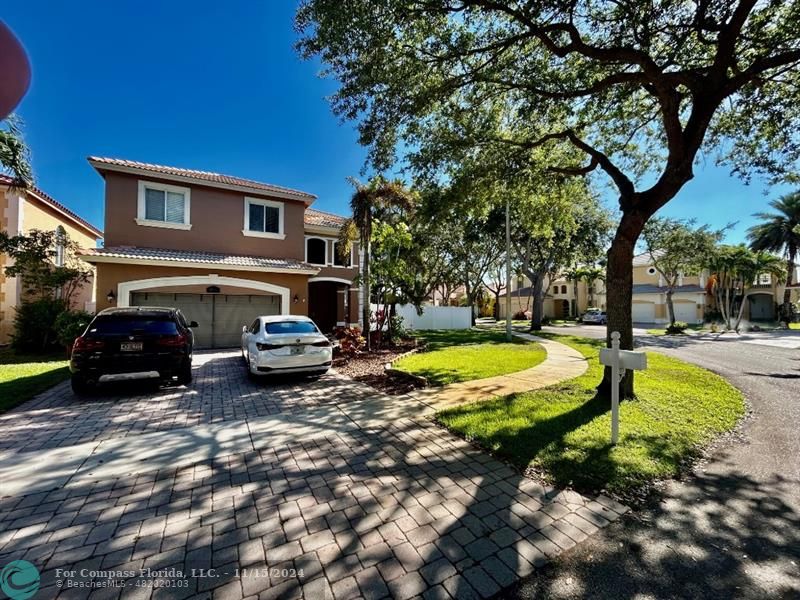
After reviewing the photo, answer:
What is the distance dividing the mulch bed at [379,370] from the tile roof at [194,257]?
208 inches

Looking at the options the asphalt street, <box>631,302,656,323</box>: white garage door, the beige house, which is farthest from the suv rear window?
<box>631,302,656,323</box>: white garage door

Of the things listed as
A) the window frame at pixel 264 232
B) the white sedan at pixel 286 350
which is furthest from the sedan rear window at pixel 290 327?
the window frame at pixel 264 232

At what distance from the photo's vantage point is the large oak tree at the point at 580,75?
6.03 metres

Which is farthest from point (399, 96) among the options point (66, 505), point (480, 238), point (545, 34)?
point (480, 238)

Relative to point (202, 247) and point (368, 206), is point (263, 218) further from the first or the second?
point (368, 206)

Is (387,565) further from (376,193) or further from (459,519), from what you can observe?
(376,193)

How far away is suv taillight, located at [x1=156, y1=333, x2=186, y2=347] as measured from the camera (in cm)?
689

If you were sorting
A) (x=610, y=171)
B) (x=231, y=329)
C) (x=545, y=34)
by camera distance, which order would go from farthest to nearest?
(x=231, y=329)
(x=610, y=171)
(x=545, y=34)

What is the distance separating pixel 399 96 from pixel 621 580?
8291 mm

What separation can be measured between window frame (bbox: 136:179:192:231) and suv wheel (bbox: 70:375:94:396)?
343 inches

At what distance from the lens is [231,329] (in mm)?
14055

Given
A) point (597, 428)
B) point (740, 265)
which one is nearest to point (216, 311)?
point (597, 428)

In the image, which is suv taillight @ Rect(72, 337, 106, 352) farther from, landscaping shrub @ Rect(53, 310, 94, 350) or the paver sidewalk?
the paver sidewalk

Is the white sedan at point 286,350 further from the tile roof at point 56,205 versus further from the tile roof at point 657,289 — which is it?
the tile roof at point 657,289
